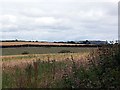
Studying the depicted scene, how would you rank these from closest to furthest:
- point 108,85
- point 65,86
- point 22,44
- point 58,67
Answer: point 108,85
point 65,86
point 58,67
point 22,44

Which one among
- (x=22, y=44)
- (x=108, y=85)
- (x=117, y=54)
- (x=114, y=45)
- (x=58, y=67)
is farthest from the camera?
(x=22, y=44)

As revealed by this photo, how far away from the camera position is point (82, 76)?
10.1m

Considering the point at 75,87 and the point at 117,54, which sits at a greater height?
the point at 117,54

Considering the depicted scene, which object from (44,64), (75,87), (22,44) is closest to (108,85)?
(75,87)

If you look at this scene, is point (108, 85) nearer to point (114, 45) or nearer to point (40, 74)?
point (114, 45)

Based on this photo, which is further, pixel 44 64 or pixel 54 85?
pixel 44 64

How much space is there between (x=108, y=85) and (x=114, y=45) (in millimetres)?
2450

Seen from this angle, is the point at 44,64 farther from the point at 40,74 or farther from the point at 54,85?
the point at 54,85

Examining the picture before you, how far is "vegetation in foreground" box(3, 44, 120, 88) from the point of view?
31.5 ft

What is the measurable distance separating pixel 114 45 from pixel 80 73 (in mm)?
1837

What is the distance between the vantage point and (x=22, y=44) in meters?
51.8

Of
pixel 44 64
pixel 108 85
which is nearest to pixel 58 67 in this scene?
pixel 44 64

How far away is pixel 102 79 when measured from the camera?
31.7 feet

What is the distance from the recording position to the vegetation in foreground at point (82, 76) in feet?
31.5
